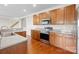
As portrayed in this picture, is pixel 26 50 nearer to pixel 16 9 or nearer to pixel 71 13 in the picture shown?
pixel 16 9

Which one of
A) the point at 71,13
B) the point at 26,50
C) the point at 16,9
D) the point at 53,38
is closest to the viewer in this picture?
the point at 16,9

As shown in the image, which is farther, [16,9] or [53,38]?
[53,38]

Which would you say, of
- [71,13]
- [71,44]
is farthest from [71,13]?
[71,44]

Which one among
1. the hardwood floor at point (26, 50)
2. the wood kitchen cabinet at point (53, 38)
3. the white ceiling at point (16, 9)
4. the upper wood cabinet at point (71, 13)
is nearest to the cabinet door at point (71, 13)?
the upper wood cabinet at point (71, 13)

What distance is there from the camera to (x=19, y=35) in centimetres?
210

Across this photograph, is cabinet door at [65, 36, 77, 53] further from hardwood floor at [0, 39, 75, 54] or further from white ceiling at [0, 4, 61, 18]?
white ceiling at [0, 4, 61, 18]

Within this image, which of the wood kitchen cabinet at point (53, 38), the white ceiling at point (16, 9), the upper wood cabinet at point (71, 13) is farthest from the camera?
the wood kitchen cabinet at point (53, 38)

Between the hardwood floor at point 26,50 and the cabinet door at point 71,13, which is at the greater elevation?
the cabinet door at point 71,13

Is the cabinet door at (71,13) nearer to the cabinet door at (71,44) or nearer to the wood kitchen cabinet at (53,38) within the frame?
the cabinet door at (71,44)

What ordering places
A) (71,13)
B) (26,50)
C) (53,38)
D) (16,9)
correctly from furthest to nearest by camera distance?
(53,38) < (71,13) < (26,50) < (16,9)

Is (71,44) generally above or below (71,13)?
below
